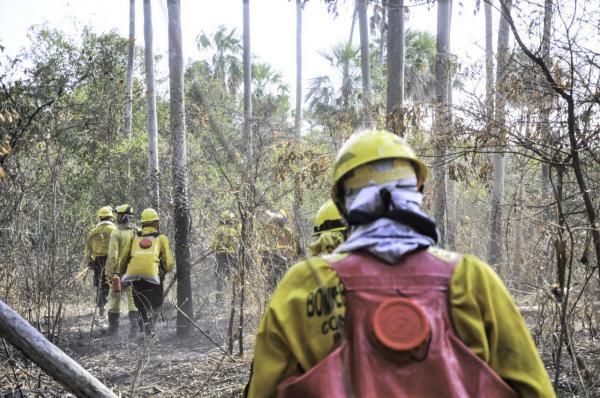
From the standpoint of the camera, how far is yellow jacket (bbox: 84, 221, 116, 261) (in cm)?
1149

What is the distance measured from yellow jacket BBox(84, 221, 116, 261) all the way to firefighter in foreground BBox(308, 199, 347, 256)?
7.14m

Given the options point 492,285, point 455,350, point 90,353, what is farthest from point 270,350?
point 90,353

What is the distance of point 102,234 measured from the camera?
1149 centimetres

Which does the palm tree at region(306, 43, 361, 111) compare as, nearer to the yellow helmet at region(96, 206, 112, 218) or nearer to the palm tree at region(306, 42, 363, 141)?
the palm tree at region(306, 42, 363, 141)

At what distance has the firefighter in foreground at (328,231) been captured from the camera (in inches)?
193

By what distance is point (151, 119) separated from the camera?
15461 millimetres

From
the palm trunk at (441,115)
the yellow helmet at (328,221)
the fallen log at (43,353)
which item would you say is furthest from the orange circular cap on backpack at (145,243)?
the fallen log at (43,353)

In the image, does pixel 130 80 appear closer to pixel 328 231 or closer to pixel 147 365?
pixel 147 365

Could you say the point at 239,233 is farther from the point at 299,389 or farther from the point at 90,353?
the point at 299,389

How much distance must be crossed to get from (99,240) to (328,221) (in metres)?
7.49

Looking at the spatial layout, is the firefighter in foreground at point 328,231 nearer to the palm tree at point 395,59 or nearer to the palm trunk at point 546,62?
the palm trunk at point 546,62

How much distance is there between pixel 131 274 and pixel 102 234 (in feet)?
6.95

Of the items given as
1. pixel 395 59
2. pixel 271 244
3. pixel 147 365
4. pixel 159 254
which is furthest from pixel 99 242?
pixel 395 59

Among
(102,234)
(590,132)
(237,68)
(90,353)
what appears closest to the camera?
(590,132)
